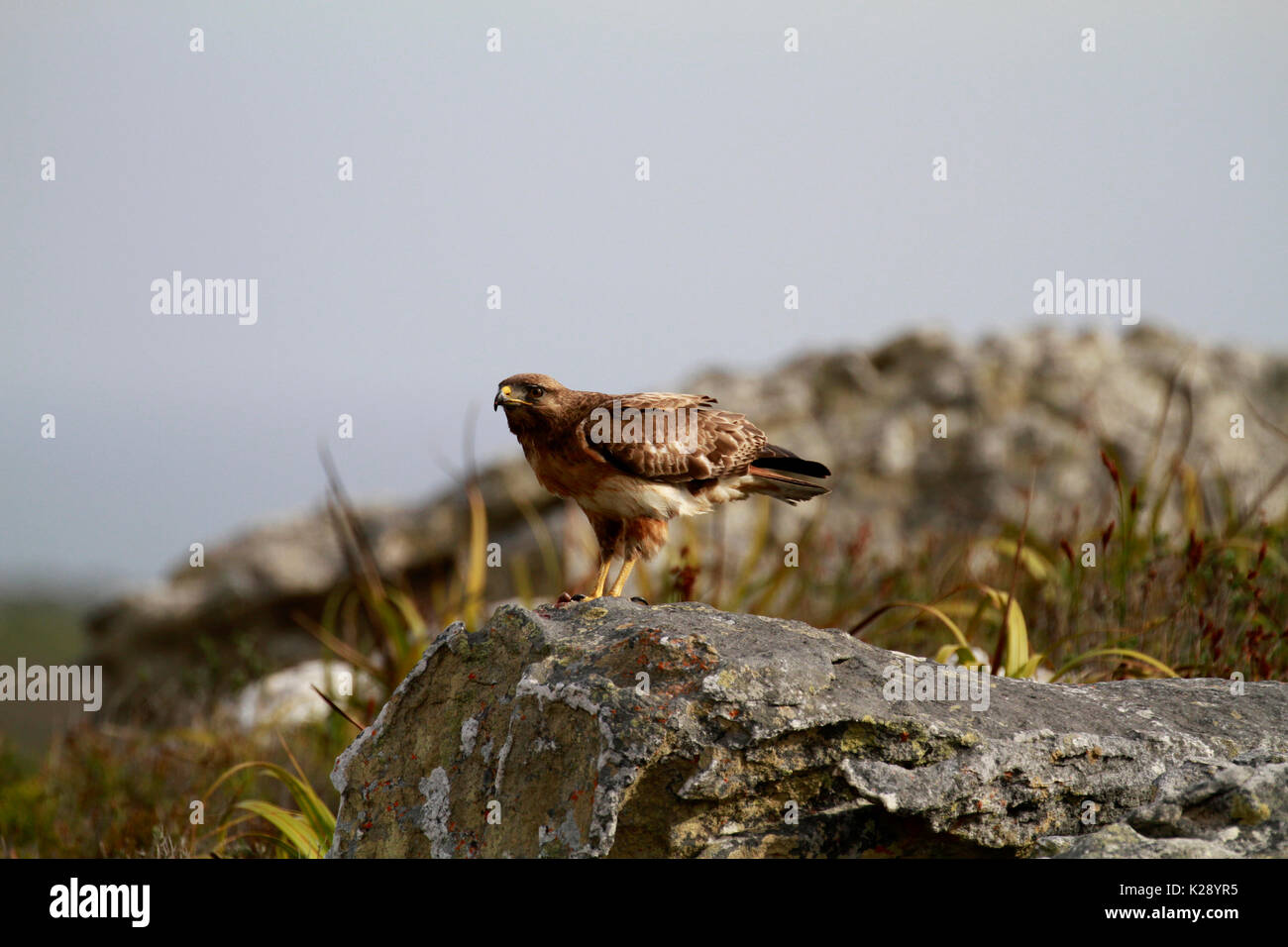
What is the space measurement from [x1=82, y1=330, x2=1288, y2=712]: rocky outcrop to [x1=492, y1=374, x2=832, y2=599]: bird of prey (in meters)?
5.33

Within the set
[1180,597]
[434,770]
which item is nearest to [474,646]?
[434,770]

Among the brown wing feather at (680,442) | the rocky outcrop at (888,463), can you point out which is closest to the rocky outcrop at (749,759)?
the brown wing feather at (680,442)

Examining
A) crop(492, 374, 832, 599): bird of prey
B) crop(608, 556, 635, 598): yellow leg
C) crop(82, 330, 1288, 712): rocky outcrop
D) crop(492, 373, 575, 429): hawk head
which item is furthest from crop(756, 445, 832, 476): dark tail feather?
crop(82, 330, 1288, 712): rocky outcrop

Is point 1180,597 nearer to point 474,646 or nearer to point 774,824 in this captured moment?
point 774,824

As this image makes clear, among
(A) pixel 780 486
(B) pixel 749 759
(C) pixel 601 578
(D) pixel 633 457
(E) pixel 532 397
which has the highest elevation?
(E) pixel 532 397

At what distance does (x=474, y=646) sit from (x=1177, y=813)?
2.13 metres

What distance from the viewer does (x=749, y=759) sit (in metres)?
3.09

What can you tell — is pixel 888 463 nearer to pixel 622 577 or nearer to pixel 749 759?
pixel 622 577

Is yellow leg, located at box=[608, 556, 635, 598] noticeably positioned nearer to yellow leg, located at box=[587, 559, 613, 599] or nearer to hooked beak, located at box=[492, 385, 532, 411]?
yellow leg, located at box=[587, 559, 613, 599]

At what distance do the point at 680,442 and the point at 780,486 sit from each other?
60 cm

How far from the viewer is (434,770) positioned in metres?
3.46

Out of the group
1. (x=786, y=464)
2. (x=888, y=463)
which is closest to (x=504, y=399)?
(x=786, y=464)

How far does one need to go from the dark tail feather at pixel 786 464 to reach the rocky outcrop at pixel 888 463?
5188 mm

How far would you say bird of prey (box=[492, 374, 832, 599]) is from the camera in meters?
4.22
